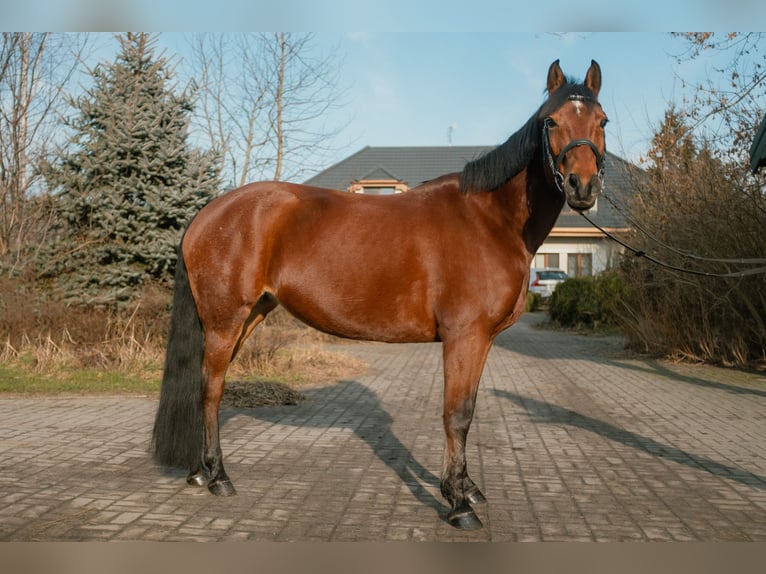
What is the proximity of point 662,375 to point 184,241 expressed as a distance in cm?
895

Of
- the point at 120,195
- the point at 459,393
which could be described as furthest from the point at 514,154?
the point at 120,195

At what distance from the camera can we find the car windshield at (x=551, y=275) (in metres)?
30.3

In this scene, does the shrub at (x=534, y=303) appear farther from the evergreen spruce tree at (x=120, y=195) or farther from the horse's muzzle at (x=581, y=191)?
the horse's muzzle at (x=581, y=191)

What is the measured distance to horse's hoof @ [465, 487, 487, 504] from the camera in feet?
12.8

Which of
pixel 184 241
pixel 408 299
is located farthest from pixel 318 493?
pixel 184 241

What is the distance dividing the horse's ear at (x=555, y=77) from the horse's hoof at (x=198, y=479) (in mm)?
3367

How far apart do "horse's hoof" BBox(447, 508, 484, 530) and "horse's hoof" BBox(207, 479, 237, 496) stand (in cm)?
147

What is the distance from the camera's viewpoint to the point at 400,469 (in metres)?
4.79

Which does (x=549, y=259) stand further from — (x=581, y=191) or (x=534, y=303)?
(x=581, y=191)

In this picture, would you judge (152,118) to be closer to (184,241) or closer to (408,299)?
(184,241)

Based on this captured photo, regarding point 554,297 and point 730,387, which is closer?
point 730,387

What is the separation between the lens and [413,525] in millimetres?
3557

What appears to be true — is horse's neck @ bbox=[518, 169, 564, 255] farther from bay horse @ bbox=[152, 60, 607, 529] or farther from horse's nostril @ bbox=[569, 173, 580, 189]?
horse's nostril @ bbox=[569, 173, 580, 189]

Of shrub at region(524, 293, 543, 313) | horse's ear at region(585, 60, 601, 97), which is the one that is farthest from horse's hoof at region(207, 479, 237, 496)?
shrub at region(524, 293, 543, 313)
